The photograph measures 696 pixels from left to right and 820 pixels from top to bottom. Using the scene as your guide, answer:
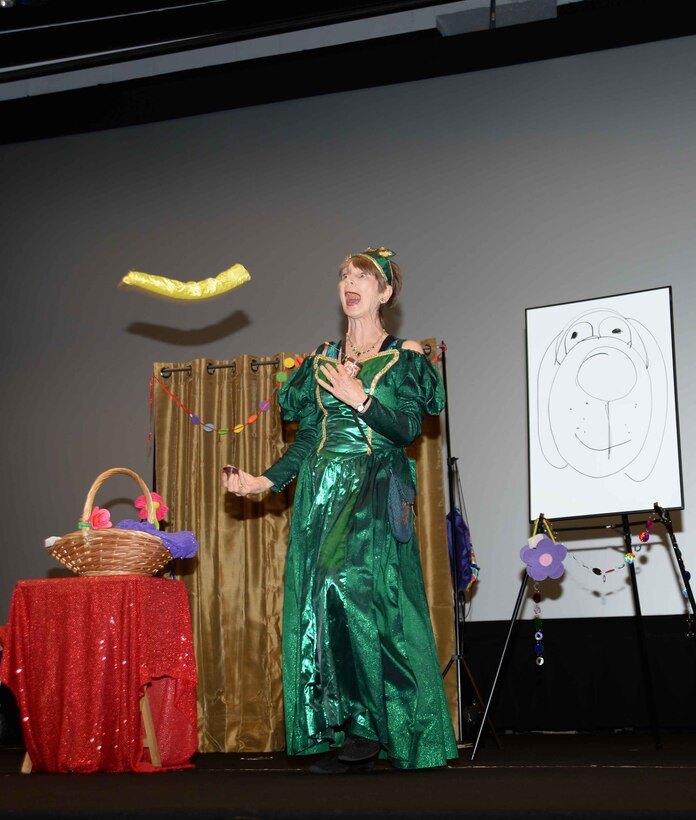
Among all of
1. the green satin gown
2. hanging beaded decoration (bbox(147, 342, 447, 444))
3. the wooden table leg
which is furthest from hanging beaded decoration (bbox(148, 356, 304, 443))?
the wooden table leg

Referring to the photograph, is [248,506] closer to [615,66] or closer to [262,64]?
[262,64]

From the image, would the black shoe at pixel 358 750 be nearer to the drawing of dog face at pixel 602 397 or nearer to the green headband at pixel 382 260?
the green headband at pixel 382 260

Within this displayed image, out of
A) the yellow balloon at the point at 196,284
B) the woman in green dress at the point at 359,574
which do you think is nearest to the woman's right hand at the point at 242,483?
the woman in green dress at the point at 359,574

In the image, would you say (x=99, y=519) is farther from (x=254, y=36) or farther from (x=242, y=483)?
(x=254, y=36)

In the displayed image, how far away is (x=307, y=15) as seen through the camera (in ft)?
14.9

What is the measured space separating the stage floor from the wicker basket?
0.64m

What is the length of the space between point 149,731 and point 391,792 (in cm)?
128

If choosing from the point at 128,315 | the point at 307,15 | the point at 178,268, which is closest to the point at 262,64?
the point at 307,15

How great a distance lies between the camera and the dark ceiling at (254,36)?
465cm

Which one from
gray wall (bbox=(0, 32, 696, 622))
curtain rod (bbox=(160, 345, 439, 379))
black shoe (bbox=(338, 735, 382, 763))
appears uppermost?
gray wall (bbox=(0, 32, 696, 622))

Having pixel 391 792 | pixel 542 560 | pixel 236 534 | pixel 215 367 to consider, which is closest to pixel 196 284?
pixel 215 367

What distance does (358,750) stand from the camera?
2.57 meters

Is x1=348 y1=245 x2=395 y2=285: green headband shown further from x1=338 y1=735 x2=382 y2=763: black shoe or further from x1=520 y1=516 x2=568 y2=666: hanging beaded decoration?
x1=338 y1=735 x2=382 y2=763: black shoe

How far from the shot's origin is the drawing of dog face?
3.63 metres
